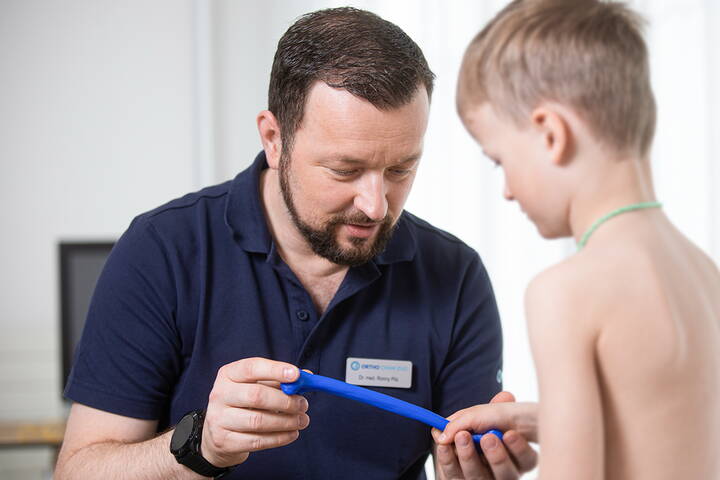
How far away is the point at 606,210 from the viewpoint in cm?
80

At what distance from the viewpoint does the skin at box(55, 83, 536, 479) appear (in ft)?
3.76

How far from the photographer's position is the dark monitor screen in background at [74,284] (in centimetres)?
295

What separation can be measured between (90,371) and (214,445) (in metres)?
0.33

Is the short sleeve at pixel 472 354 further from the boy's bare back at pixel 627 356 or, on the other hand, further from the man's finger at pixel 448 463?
the boy's bare back at pixel 627 356

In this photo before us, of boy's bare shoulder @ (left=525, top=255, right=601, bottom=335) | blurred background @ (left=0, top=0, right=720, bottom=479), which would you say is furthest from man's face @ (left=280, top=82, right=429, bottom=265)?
blurred background @ (left=0, top=0, right=720, bottom=479)

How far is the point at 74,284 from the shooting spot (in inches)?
118

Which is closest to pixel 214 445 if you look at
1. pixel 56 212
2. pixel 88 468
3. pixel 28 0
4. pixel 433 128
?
pixel 88 468

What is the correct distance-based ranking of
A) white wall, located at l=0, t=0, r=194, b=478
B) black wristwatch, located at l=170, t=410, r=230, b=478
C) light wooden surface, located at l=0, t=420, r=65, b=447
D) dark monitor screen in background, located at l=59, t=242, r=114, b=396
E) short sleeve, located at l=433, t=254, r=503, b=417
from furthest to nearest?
white wall, located at l=0, t=0, r=194, b=478
dark monitor screen in background, located at l=59, t=242, r=114, b=396
light wooden surface, located at l=0, t=420, r=65, b=447
short sleeve, located at l=433, t=254, r=503, b=417
black wristwatch, located at l=170, t=410, r=230, b=478

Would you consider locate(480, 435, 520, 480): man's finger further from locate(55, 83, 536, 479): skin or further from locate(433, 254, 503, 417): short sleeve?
locate(433, 254, 503, 417): short sleeve

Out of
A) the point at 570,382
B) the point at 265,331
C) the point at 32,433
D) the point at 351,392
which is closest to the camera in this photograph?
the point at 570,382

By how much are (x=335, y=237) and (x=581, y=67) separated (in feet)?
2.21

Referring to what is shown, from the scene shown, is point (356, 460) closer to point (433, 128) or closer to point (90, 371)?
point (90, 371)

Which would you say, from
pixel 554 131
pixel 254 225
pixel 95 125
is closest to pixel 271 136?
pixel 254 225

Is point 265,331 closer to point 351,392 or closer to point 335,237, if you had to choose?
point 335,237
